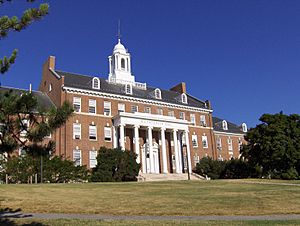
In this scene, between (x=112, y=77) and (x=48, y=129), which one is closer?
(x=48, y=129)

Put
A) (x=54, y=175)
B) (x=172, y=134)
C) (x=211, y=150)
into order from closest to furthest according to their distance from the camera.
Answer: (x=54, y=175), (x=172, y=134), (x=211, y=150)

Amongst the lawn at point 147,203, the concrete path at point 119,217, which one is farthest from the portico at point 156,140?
the concrete path at point 119,217

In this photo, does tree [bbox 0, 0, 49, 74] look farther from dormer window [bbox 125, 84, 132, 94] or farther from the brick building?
dormer window [bbox 125, 84, 132, 94]

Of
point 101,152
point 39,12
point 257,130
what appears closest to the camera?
point 39,12

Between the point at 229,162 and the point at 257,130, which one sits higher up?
→ the point at 257,130

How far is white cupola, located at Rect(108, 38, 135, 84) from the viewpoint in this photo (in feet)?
166

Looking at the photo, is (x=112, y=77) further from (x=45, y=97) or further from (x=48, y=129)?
(x=48, y=129)

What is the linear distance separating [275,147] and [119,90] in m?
20.5

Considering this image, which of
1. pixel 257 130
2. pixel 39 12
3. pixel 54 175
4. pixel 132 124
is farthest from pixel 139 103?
pixel 39 12

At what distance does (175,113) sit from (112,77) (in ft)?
33.5

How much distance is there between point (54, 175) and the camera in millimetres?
31453

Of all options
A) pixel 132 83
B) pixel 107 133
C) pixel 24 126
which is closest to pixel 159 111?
pixel 132 83

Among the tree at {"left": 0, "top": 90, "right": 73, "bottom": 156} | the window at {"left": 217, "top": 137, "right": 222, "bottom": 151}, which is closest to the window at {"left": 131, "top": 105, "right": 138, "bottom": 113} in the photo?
the window at {"left": 217, "top": 137, "right": 222, "bottom": 151}

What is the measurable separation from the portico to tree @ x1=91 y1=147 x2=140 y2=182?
381 cm
